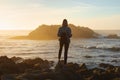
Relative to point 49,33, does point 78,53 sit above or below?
below

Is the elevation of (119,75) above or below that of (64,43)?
below

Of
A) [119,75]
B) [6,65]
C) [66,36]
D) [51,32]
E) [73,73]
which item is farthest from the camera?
[51,32]

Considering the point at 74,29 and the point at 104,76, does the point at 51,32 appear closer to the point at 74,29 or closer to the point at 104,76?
the point at 74,29

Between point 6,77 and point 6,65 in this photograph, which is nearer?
point 6,77

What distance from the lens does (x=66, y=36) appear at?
54.5ft

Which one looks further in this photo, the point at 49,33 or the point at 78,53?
the point at 49,33

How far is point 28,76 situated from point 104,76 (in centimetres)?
525

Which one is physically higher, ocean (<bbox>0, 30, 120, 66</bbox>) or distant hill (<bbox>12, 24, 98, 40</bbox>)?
distant hill (<bbox>12, 24, 98, 40</bbox>)

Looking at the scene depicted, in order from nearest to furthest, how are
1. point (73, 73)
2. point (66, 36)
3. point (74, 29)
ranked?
point (73, 73) → point (66, 36) → point (74, 29)

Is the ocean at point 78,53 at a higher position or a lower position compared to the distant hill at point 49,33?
lower

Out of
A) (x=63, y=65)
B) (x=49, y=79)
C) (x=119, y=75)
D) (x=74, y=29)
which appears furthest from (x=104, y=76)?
(x=74, y=29)

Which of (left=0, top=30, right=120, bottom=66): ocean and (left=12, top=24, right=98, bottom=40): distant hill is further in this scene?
(left=12, top=24, right=98, bottom=40): distant hill

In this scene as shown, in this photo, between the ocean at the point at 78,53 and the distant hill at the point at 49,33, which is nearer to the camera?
the ocean at the point at 78,53

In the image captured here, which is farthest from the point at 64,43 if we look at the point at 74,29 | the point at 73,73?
the point at 74,29
